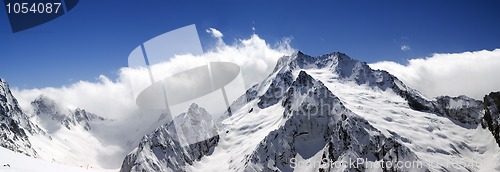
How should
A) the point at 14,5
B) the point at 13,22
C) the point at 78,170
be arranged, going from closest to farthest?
the point at 78,170, the point at 13,22, the point at 14,5

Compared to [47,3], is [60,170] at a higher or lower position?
lower

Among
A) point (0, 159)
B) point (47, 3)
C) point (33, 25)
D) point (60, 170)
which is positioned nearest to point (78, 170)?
point (60, 170)

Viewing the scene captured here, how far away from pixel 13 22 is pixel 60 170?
9.25 m

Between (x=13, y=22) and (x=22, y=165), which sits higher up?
(x=13, y=22)

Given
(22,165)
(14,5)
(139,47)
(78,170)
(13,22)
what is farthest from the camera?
(139,47)

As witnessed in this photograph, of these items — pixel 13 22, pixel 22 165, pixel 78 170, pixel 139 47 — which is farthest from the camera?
pixel 139 47

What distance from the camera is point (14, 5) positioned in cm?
2167

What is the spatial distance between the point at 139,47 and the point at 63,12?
459 cm

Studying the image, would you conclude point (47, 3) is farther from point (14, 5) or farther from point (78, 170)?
point (78, 170)

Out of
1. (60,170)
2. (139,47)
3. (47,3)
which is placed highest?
(47,3)

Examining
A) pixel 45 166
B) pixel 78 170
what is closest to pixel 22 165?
pixel 45 166

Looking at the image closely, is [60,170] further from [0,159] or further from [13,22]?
[13,22]

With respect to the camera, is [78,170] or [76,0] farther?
[76,0]

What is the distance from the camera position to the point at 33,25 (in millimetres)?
20297
